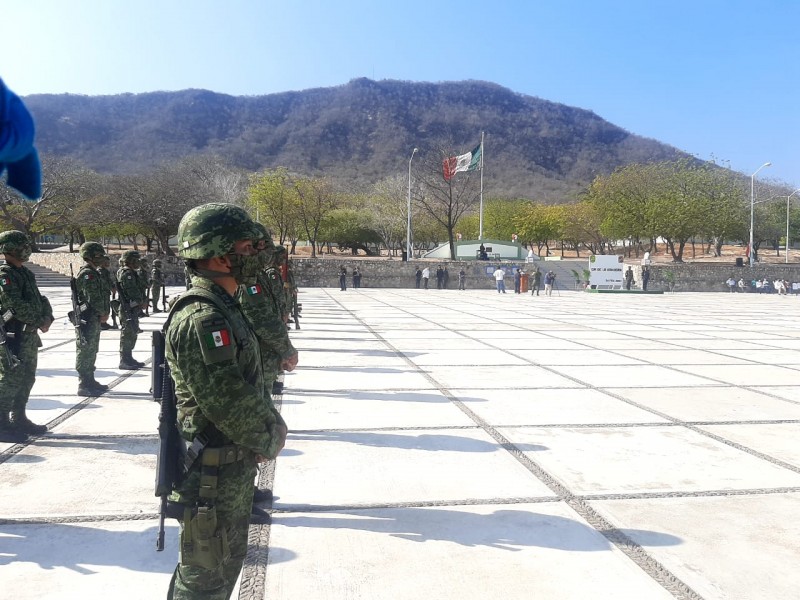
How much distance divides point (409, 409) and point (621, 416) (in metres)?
2.08

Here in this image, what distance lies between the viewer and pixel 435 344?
1153 cm

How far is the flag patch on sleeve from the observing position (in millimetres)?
2180

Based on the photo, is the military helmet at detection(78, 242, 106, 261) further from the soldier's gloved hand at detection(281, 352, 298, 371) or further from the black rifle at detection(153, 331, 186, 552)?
the black rifle at detection(153, 331, 186, 552)

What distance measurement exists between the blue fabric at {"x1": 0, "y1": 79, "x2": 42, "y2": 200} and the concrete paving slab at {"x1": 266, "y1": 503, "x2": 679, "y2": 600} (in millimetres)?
2102

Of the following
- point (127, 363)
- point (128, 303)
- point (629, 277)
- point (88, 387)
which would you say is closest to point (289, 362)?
point (88, 387)

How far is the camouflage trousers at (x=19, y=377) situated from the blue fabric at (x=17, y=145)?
4195 mm

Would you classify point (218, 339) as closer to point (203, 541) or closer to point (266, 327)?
point (203, 541)

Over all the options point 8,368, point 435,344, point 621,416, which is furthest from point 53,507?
point 435,344

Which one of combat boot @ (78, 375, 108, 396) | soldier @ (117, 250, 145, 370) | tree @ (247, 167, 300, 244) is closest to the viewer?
combat boot @ (78, 375, 108, 396)

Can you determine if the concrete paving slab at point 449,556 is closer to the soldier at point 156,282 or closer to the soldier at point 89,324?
the soldier at point 89,324

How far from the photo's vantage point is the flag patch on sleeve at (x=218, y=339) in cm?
218

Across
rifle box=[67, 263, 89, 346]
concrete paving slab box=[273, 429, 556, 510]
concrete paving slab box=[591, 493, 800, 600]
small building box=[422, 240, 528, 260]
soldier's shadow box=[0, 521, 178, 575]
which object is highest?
small building box=[422, 240, 528, 260]

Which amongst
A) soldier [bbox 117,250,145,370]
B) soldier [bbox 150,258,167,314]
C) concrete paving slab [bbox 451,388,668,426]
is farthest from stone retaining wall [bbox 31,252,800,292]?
concrete paving slab [bbox 451,388,668,426]

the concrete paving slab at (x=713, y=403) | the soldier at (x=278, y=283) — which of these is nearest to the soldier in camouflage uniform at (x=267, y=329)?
the soldier at (x=278, y=283)
